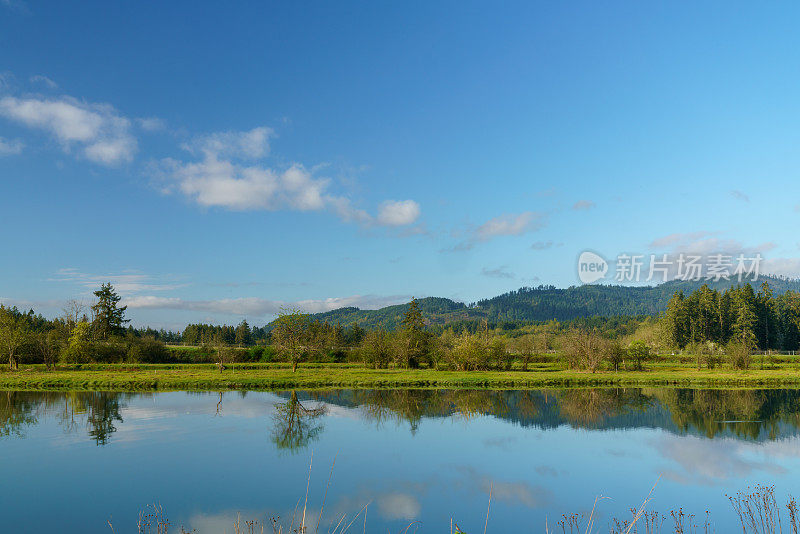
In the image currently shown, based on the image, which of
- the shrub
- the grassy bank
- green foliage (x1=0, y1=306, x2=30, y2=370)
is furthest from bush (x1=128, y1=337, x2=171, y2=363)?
the shrub

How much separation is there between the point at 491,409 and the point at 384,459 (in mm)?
13013

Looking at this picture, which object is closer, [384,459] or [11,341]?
[384,459]

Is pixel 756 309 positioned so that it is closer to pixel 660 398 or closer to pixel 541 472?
pixel 660 398

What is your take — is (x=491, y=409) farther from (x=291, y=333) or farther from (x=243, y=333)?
(x=243, y=333)

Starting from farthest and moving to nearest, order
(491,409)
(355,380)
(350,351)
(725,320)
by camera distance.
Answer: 1. (725,320)
2. (350,351)
3. (355,380)
4. (491,409)

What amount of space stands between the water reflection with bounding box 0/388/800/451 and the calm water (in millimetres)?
191

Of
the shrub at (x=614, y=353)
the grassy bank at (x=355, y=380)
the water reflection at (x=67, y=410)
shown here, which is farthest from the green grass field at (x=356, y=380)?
the shrub at (x=614, y=353)

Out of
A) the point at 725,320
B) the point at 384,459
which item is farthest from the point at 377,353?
the point at 725,320

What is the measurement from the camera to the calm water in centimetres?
1308

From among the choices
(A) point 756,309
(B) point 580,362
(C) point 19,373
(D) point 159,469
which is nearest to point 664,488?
(D) point 159,469

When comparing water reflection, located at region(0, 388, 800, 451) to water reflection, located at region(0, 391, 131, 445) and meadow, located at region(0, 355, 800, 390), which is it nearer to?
water reflection, located at region(0, 391, 131, 445)

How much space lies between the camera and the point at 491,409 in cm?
2983

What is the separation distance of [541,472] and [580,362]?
38.1 metres

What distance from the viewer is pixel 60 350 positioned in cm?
5559
